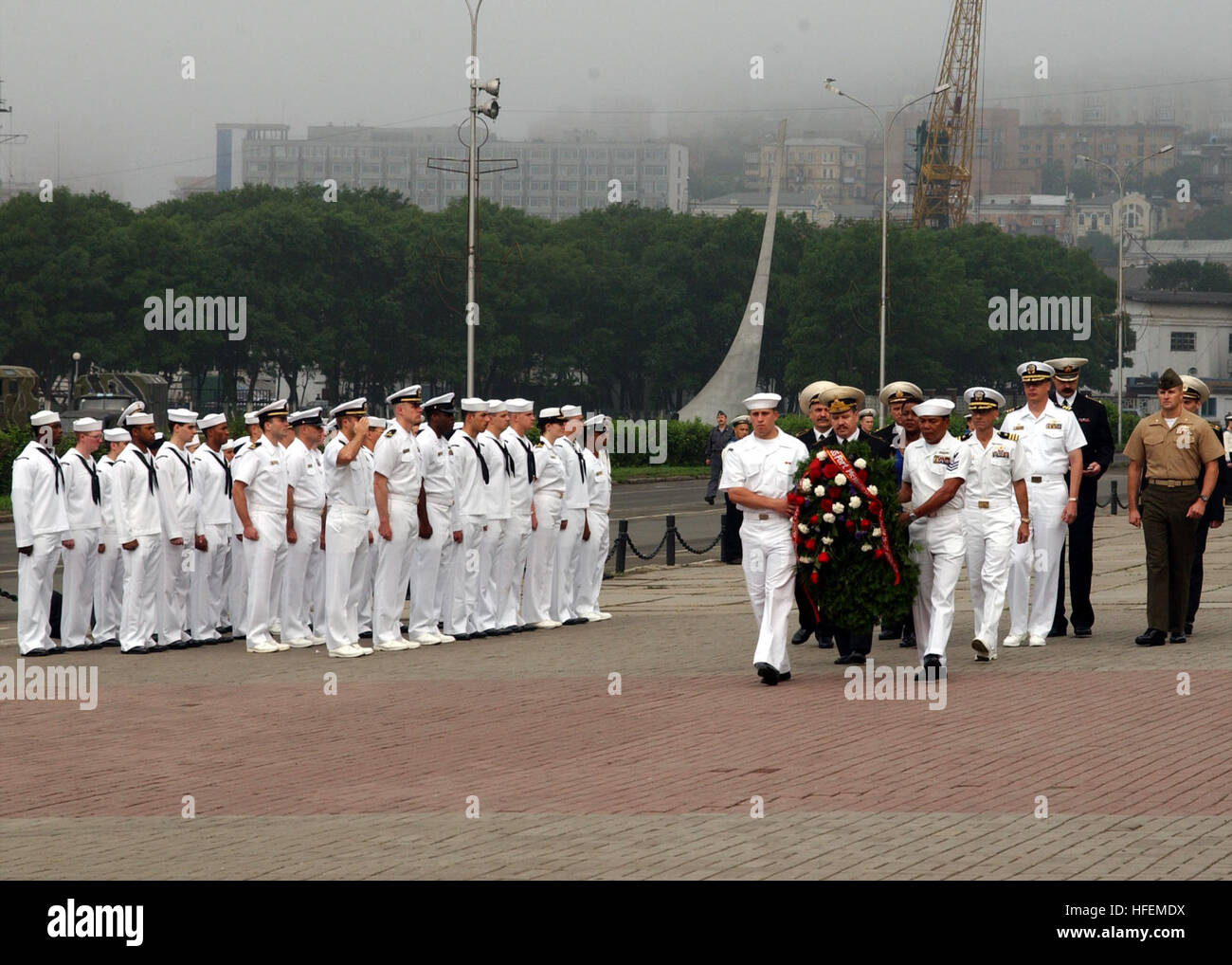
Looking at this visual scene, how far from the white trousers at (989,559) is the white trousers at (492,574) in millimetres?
4683

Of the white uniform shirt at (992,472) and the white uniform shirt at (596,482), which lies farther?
the white uniform shirt at (596,482)

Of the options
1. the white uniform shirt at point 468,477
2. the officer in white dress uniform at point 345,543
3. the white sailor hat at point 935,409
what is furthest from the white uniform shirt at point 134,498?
the white sailor hat at point 935,409

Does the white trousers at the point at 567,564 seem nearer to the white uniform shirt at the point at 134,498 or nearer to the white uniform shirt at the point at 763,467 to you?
the white uniform shirt at the point at 134,498

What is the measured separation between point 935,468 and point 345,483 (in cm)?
492

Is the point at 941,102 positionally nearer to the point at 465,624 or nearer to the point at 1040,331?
the point at 1040,331

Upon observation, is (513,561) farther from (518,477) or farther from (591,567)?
(591,567)

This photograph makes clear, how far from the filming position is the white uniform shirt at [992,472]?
12883mm

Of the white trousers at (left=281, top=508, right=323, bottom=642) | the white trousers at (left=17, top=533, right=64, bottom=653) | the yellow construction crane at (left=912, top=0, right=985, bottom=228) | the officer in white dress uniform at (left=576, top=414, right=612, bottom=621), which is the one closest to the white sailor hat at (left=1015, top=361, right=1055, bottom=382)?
the officer in white dress uniform at (left=576, top=414, right=612, bottom=621)

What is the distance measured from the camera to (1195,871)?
6.54 meters

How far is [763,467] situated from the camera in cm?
1197

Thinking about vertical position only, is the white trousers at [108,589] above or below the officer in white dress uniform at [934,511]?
below
